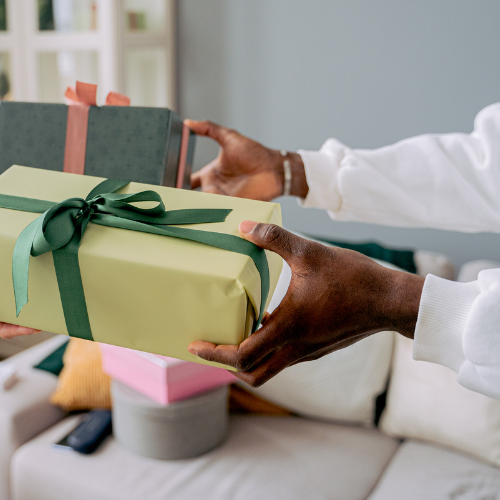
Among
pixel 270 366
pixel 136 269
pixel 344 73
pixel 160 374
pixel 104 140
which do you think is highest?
pixel 344 73

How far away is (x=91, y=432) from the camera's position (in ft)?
4.38

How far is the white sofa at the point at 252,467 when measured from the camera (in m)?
1.17

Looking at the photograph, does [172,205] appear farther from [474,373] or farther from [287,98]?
[287,98]

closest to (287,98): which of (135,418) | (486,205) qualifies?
(486,205)

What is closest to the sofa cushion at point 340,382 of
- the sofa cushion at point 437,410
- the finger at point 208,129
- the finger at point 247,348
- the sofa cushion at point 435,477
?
the sofa cushion at point 437,410

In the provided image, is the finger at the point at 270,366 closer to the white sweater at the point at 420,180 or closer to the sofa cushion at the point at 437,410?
the white sweater at the point at 420,180

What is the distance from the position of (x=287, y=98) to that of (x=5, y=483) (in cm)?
165

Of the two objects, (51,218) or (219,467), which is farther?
(219,467)

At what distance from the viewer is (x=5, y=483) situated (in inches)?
53.3

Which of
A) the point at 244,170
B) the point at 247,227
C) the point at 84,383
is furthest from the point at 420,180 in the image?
the point at 84,383

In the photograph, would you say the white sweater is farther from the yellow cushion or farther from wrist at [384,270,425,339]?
the yellow cushion

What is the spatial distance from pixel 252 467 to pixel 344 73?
143 cm

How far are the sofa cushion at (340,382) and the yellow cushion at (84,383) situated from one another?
0.50 m

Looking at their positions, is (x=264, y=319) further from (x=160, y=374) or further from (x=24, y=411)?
(x=24, y=411)
